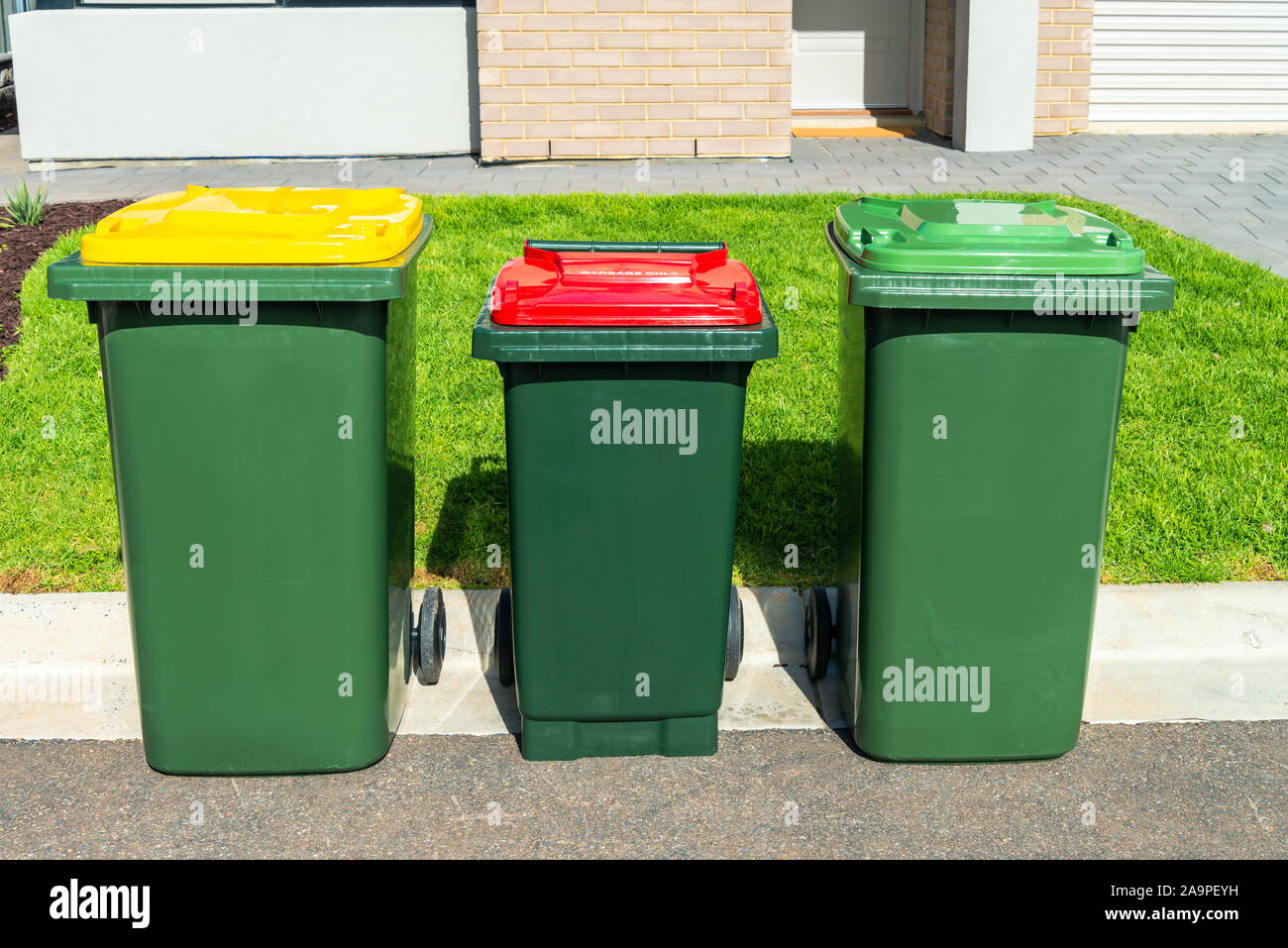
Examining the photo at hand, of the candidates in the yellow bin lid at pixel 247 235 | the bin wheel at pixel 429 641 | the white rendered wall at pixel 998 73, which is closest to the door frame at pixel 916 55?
the white rendered wall at pixel 998 73

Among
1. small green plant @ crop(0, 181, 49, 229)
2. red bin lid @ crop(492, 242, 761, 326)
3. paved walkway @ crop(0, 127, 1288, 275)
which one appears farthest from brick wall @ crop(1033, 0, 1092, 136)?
red bin lid @ crop(492, 242, 761, 326)

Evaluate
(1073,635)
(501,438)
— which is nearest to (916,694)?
(1073,635)

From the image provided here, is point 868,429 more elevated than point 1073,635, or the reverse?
point 868,429

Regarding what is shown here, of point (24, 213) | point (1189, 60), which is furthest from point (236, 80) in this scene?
point (1189, 60)

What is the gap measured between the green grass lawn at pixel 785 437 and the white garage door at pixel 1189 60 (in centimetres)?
537

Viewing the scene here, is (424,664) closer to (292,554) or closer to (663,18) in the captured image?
(292,554)

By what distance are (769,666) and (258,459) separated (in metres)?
1.85

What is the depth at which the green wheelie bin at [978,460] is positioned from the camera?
146 inches

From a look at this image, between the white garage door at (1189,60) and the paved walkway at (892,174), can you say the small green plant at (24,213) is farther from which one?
the white garage door at (1189,60)

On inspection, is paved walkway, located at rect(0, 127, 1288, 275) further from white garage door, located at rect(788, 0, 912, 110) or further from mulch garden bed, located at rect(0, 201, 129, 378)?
white garage door, located at rect(788, 0, 912, 110)

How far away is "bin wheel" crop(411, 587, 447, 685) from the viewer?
446cm

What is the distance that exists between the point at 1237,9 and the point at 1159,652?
10855 millimetres
